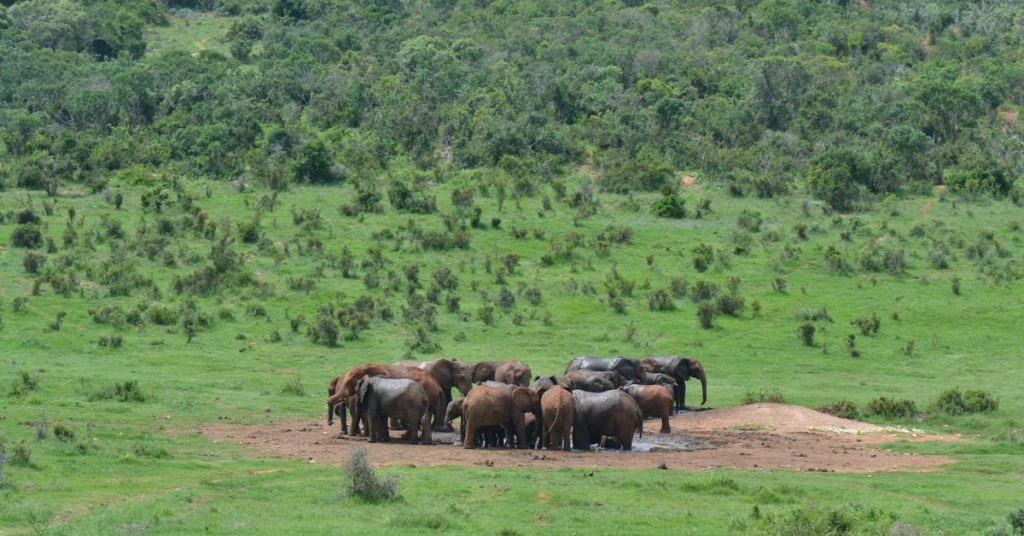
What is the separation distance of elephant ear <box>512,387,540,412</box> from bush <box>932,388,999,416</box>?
37.2 ft

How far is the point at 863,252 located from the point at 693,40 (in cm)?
5545

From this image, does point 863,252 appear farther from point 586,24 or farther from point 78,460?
point 586,24

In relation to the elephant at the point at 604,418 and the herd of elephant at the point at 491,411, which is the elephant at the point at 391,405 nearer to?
the herd of elephant at the point at 491,411

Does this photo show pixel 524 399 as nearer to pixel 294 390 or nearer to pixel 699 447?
pixel 699 447

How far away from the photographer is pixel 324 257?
188ft

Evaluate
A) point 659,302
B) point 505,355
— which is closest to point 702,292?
point 659,302

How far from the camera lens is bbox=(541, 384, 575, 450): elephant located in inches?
1151

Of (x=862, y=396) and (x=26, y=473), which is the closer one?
(x=26, y=473)

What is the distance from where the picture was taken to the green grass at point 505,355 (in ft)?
70.1

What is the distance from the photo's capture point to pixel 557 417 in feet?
95.8

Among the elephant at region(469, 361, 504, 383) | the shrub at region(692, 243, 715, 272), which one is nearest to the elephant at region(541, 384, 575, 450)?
the elephant at region(469, 361, 504, 383)

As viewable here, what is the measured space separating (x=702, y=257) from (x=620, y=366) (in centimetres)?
2161

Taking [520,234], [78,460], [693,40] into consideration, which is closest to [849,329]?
[520,234]

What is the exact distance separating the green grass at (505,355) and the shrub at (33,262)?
0.43 metres
